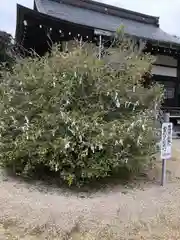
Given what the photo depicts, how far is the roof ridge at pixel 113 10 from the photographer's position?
1317cm

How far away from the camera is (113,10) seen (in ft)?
46.2

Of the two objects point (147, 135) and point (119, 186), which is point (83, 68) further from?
point (119, 186)

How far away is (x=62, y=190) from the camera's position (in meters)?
4.18

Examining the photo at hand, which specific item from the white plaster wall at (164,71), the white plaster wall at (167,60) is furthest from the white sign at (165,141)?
the white plaster wall at (167,60)


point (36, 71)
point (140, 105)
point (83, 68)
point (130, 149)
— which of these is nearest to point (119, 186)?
point (130, 149)

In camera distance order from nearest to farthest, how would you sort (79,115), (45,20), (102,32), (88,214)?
(88,214) < (79,115) < (45,20) < (102,32)

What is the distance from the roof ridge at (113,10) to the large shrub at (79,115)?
9093 millimetres

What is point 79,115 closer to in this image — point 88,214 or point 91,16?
point 88,214

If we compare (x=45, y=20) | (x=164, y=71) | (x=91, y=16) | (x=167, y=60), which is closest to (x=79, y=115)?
(x=45, y=20)

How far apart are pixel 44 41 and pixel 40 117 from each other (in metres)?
4.85

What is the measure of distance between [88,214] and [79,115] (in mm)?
1271

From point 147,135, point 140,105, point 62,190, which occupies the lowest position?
point 62,190

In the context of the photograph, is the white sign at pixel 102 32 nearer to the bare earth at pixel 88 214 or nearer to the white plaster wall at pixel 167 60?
the white plaster wall at pixel 167 60

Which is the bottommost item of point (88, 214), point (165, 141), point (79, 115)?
point (88, 214)
